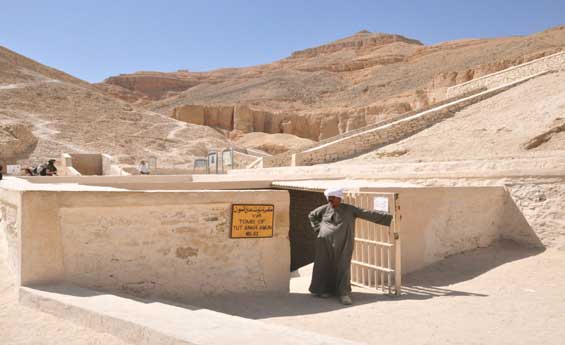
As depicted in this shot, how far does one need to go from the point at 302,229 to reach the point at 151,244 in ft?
19.3

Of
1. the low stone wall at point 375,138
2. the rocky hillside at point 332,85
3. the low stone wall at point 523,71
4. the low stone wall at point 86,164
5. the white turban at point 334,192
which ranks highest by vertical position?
the rocky hillside at point 332,85

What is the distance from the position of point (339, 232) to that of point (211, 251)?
1.43 m

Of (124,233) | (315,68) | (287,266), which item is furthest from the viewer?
(315,68)

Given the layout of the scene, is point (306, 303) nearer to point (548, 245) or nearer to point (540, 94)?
point (548, 245)

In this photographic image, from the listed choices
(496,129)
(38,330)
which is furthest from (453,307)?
(496,129)

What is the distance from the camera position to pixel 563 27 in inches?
2055

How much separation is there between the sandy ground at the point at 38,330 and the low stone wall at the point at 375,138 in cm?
1222

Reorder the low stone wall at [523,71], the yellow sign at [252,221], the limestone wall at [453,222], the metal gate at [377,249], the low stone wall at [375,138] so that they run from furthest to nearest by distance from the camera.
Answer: the low stone wall at [523,71], the low stone wall at [375,138], the limestone wall at [453,222], the metal gate at [377,249], the yellow sign at [252,221]

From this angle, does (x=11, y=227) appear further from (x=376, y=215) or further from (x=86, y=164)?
(x=86, y=164)

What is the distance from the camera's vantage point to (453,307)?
495cm

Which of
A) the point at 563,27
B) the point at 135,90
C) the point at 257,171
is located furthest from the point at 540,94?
the point at 135,90

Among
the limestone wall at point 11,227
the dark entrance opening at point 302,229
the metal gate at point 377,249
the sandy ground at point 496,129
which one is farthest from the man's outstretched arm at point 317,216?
the sandy ground at point 496,129

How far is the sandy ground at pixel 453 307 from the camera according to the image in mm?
4082

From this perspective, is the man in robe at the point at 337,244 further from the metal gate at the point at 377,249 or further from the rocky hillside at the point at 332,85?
the rocky hillside at the point at 332,85
